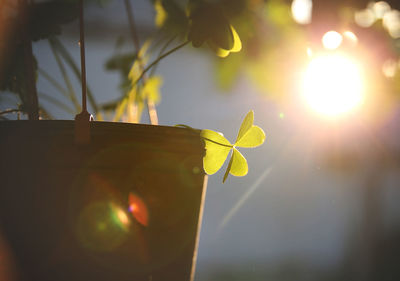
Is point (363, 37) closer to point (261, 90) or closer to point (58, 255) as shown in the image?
point (261, 90)

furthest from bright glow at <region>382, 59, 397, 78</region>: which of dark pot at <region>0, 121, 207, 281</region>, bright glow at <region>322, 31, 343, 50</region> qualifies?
dark pot at <region>0, 121, 207, 281</region>

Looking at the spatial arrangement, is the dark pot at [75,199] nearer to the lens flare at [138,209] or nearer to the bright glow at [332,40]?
the lens flare at [138,209]

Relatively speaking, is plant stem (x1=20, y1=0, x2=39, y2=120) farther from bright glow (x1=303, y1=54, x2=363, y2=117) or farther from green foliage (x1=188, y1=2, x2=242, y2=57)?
bright glow (x1=303, y1=54, x2=363, y2=117)

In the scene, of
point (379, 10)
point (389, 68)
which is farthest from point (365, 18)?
point (389, 68)

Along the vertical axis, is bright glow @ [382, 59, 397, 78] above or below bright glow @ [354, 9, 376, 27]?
below

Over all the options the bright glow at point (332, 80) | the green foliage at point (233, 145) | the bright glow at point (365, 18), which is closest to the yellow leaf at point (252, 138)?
the green foliage at point (233, 145)
